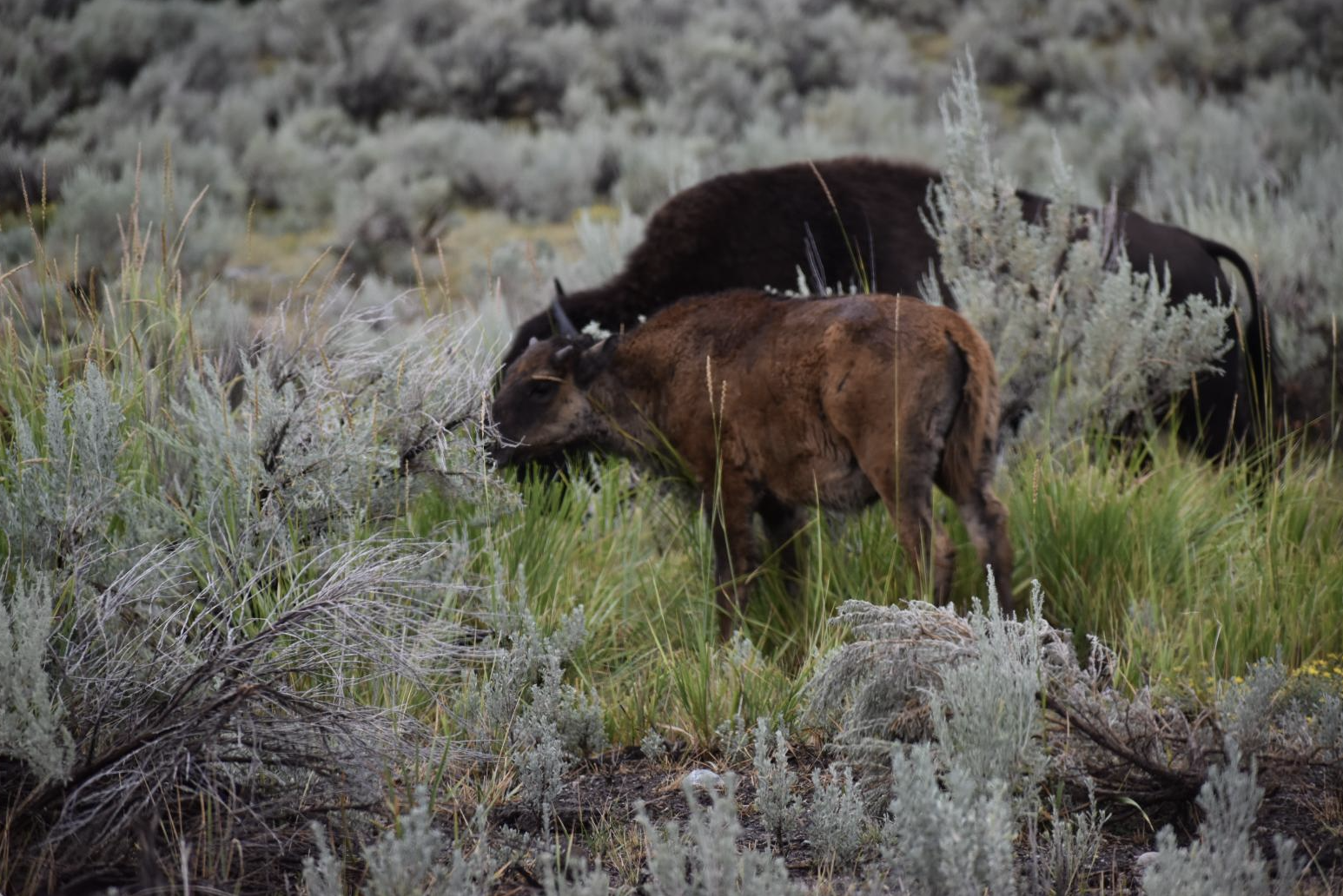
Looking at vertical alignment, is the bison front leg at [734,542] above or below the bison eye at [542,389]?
below

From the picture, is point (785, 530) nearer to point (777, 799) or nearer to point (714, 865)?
point (777, 799)

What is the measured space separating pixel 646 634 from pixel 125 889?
2275 millimetres

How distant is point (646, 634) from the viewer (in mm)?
4621

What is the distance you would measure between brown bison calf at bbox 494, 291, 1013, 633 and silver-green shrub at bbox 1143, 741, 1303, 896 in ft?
5.79

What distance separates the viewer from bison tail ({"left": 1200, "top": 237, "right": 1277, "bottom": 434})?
596 centimetres

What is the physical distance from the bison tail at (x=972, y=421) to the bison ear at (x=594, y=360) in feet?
4.95

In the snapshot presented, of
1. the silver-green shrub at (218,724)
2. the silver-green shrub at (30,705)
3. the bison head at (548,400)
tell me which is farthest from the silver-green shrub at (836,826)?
the bison head at (548,400)

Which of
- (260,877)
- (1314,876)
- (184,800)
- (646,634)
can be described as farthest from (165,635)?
(1314,876)

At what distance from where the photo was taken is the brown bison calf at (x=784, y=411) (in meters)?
4.30

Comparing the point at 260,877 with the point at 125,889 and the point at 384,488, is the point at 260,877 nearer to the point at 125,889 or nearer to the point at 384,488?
the point at 125,889

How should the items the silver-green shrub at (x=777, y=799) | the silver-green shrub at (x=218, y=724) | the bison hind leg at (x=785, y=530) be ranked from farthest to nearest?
the bison hind leg at (x=785, y=530) → the silver-green shrub at (x=777, y=799) → the silver-green shrub at (x=218, y=724)

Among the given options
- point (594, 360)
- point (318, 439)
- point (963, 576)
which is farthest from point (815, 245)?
point (318, 439)

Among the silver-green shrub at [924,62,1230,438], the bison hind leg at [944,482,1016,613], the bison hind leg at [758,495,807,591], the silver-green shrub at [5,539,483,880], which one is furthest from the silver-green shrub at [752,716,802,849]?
the silver-green shrub at [924,62,1230,438]

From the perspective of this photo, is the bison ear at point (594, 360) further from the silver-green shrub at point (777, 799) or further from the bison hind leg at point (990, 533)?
the silver-green shrub at point (777, 799)
